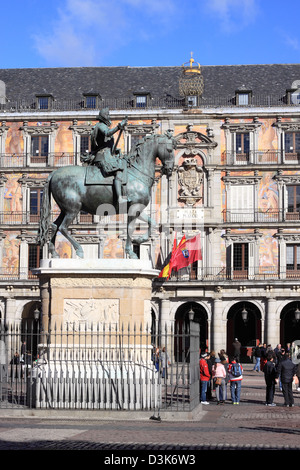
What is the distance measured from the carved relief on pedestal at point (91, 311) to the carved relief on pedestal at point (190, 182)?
106 ft

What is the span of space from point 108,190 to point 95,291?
A: 2.23 m

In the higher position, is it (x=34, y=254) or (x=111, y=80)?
(x=111, y=80)

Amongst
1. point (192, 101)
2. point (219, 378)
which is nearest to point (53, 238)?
point (219, 378)

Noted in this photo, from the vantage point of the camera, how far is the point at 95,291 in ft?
56.4

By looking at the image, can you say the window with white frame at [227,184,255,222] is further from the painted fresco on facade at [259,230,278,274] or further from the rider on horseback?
the rider on horseback

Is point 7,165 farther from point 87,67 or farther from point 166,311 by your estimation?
point 166,311

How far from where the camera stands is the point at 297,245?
4797 centimetres

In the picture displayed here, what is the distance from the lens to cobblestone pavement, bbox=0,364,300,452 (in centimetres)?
1251

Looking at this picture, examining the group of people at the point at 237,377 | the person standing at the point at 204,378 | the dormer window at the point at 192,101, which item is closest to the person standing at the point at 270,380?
the group of people at the point at 237,377

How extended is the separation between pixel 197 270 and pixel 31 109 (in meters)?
14.3

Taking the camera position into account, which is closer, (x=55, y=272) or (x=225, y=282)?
(x=55, y=272)
